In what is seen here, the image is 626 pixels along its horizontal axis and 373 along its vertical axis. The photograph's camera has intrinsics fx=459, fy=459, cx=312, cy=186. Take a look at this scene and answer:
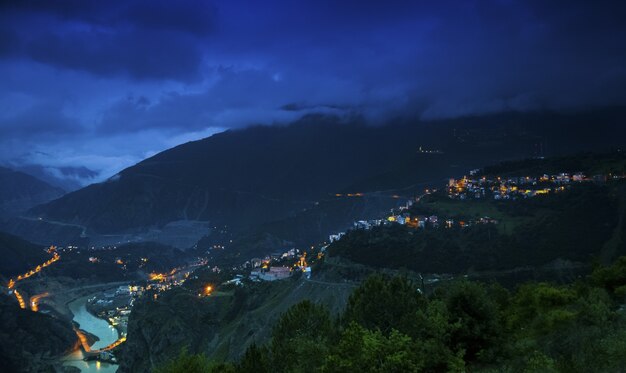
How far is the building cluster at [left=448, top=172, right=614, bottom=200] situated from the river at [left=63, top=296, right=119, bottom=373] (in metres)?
105

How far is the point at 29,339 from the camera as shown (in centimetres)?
12038

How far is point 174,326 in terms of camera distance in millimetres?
96562

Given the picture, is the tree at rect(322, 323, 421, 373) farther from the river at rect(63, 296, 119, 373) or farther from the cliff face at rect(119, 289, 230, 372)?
the river at rect(63, 296, 119, 373)

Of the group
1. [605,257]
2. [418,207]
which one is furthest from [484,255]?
[418,207]

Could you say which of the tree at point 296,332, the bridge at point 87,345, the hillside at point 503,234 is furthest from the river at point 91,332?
the tree at point 296,332

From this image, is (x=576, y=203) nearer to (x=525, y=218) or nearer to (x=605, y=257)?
(x=525, y=218)

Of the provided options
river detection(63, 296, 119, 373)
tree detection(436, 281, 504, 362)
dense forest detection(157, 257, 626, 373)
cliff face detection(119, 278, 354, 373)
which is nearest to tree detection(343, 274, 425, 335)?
dense forest detection(157, 257, 626, 373)

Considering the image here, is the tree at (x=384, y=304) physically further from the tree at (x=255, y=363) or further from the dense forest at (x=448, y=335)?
the tree at (x=255, y=363)

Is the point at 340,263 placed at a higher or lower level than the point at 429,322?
lower

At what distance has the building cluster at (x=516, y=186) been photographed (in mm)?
126188

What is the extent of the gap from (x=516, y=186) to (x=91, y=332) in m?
137

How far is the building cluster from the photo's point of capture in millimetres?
126188

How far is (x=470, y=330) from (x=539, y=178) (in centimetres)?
13288

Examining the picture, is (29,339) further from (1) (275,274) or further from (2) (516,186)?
(2) (516,186)
